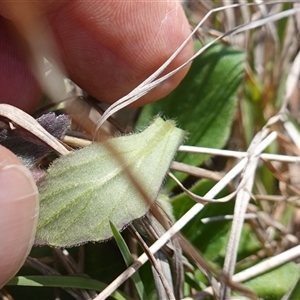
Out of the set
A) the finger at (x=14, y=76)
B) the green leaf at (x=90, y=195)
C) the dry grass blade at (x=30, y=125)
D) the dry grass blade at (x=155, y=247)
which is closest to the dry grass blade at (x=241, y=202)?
the dry grass blade at (x=155, y=247)

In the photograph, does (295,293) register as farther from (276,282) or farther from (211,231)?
(211,231)

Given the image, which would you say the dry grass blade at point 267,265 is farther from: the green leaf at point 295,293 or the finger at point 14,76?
the finger at point 14,76

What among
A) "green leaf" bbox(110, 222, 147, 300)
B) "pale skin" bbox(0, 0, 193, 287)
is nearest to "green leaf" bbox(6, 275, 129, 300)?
"green leaf" bbox(110, 222, 147, 300)

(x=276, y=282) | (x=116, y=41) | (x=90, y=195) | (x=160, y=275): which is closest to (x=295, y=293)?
(x=276, y=282)

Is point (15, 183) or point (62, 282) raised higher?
point (15, 183)

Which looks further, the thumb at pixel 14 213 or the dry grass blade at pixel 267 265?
the dry grass blade at pixel 267 265
